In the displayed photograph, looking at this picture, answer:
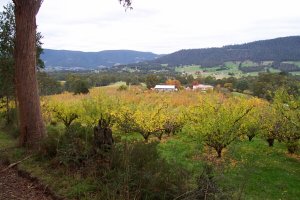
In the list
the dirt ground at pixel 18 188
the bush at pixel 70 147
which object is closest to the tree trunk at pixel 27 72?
the bush at pixel 70 147

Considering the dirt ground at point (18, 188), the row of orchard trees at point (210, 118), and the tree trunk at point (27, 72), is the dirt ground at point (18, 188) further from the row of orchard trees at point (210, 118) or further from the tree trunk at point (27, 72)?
the row of orchard trees at point (210, 118)

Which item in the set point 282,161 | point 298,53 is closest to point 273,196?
point 282,161

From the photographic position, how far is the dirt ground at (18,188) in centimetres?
690

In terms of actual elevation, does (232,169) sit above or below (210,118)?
below

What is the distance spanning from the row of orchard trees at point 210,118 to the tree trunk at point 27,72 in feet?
11.5

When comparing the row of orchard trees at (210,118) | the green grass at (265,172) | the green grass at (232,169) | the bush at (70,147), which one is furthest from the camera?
the row of orchard trees at (210,118)

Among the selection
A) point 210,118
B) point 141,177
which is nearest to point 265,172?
point 210,118

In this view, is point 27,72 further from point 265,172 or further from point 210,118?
point 265,172

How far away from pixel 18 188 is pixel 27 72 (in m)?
4.08

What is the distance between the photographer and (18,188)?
294 inches

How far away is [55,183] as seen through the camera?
7422 mm

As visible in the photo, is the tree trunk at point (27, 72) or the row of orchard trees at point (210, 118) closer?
the tree trunk at point (27, 72)

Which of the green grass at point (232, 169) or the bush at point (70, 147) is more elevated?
the bush at point (70, 147)

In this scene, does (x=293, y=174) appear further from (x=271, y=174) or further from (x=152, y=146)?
(x=152, y=146)
